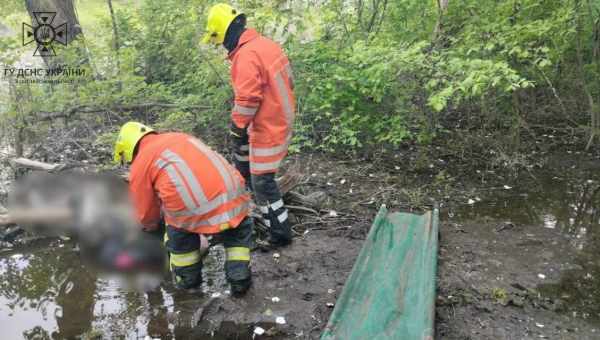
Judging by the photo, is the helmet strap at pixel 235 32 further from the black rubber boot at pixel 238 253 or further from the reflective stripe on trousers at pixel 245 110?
the black rubber boot at pixel 238 253

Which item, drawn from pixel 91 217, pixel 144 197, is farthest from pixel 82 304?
pixel 144 197

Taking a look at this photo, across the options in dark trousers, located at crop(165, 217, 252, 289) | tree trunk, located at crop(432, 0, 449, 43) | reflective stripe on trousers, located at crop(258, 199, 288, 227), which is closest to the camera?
dark trousers, located at crop(165, 217, 252, 289)

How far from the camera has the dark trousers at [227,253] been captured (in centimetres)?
322

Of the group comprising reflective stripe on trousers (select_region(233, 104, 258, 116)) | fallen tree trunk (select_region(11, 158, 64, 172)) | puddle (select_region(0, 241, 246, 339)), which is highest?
reflective stripe on trousers (select_region(233, 104, 258, 116))

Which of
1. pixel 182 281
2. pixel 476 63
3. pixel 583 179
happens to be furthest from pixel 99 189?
pixel 583 179

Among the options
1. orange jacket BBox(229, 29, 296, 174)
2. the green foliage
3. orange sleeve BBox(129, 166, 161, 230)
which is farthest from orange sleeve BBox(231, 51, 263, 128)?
the green foliage

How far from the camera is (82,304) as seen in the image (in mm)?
3383

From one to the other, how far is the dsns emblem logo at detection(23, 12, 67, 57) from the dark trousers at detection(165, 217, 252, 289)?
4277 millimetres

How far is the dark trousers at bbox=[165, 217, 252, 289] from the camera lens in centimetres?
322

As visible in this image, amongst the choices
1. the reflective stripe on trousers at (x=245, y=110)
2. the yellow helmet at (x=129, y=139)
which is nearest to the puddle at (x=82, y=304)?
the yellow helmet at (x=129, y=139)

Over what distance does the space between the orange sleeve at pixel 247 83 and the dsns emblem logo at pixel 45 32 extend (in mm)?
3809

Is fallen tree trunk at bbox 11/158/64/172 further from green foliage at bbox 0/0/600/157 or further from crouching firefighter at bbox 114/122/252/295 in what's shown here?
crouching firefighter at bbox 114/122/252/295

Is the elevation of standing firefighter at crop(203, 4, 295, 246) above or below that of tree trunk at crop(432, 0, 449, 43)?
below

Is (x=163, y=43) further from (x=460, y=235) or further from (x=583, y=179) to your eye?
(x=583, y=179)
